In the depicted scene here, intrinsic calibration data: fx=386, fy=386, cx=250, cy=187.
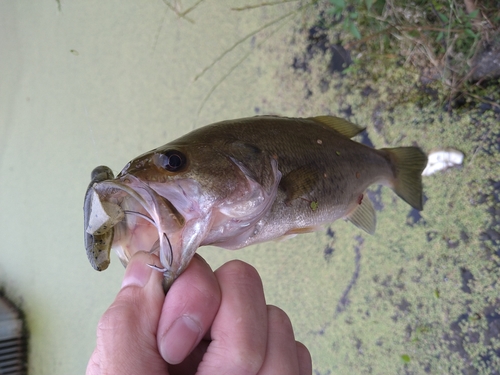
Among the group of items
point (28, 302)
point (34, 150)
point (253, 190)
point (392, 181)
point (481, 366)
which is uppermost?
point (253, 190)

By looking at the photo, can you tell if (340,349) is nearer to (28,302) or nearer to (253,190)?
(253,190)

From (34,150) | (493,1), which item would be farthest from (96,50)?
(493,1)

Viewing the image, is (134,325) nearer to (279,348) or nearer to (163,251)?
(163,251)

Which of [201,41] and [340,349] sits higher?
[201,41]

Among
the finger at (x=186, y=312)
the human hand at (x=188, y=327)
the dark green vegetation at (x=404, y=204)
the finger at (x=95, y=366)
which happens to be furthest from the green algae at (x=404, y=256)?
the finger at (x=95, y=366)

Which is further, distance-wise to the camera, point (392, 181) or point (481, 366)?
point (481, 366)

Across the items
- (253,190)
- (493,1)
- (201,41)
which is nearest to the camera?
(253,190)

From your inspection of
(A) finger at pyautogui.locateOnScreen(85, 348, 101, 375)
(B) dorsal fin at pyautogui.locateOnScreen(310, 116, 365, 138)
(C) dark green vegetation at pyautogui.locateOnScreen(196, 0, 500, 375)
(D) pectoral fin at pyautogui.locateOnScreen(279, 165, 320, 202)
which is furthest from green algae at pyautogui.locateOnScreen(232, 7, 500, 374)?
(A) finger at pyautogui.locateOnScreen(85, 348, 101, 375)

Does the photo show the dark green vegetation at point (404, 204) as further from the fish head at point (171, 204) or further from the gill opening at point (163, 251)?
the gill opening at point (163, 251)
